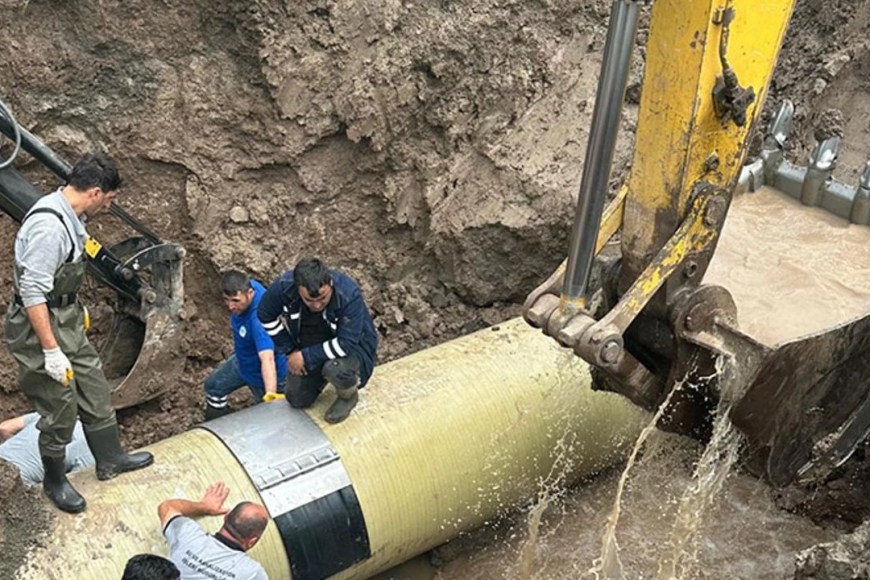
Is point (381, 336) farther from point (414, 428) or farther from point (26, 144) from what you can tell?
point (26, 144)

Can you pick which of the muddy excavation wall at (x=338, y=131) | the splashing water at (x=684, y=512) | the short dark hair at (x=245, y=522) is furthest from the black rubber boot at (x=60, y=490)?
Result: the splashing water at (x=684, y=512)

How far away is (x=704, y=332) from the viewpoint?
4609 millimetres

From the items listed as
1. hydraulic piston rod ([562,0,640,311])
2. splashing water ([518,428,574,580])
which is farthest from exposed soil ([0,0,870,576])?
hydraulic piston rod ([562,0,640,311])

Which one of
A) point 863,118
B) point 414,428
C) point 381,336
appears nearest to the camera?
point 414,428

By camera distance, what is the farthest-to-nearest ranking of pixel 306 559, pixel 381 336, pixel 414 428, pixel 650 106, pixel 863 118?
pixel 863 118 < pixel 381 336 < pixel 414 428 < pixel 306 559 < pixel 650 106

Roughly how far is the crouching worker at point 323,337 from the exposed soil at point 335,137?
5.20ft

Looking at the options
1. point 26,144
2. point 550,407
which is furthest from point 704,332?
point 26,144

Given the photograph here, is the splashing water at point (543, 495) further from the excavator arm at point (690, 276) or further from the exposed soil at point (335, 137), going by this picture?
the exposed soil at point (335, 137)

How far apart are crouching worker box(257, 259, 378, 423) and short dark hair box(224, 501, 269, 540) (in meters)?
0.91

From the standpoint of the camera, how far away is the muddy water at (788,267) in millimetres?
5480

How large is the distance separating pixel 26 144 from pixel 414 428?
2731mm

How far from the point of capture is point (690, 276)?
4.53 m

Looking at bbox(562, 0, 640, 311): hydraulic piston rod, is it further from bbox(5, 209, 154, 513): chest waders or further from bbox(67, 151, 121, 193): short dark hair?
bbox(5, 209, 154, 513): chest waders

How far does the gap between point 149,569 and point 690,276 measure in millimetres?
2647
